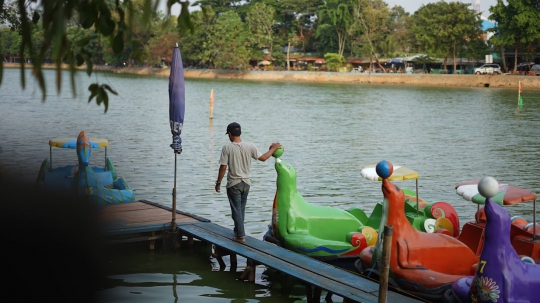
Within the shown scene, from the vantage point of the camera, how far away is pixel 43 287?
470cm

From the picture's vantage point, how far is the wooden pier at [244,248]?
8156 mm

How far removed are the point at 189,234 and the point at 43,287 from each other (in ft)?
20.3

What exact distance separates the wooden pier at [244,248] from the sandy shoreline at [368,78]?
201 ft

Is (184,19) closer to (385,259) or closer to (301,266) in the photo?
(385,259)

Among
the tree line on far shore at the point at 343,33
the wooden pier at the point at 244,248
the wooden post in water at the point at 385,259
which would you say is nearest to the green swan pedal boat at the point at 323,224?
the wooden pier at the point at 244,248

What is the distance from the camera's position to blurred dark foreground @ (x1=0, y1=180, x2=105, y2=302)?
4438 mm

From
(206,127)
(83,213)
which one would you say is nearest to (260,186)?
(83,213)

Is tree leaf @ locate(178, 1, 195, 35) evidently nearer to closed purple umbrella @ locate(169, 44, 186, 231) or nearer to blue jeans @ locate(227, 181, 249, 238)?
blue jeans @ locate(227, 181, 249, 238)

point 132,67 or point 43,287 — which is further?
point 132,67

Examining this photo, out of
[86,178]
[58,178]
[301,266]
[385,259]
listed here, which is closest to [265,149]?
[58,178]

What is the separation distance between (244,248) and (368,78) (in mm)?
75821

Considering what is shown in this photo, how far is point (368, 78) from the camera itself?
84125mm

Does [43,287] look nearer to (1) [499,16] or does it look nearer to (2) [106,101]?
(2) [106,101]

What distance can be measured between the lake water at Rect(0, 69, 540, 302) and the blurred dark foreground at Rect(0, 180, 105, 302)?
0.80 meters
